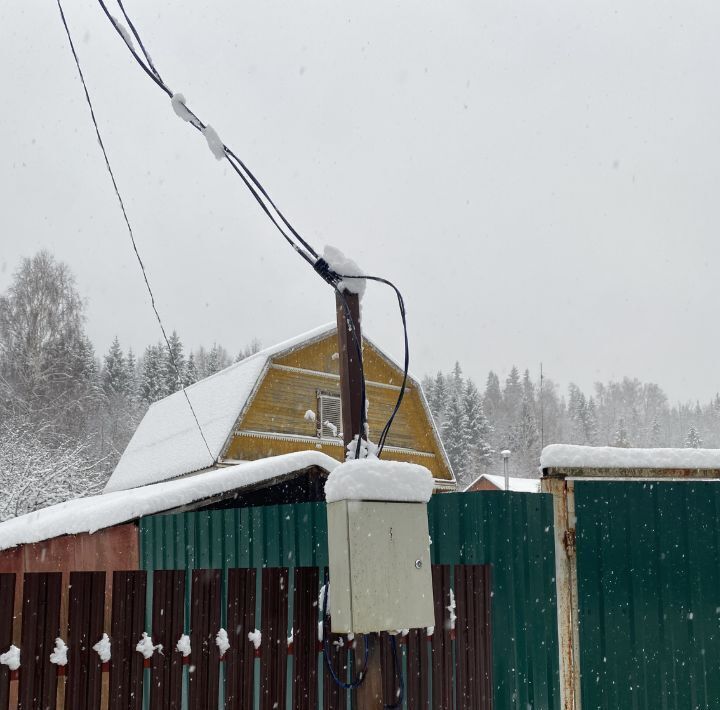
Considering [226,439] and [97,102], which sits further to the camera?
[226,439]

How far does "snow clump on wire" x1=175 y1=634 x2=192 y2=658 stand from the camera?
13.5 feet

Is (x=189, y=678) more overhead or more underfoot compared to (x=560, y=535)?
→ more underfoot

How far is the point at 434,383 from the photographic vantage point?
257 feet

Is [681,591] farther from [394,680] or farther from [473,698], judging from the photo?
[394,680]

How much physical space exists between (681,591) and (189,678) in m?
3.63

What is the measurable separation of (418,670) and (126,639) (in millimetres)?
1867

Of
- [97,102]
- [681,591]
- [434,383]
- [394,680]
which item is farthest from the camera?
[434,383]

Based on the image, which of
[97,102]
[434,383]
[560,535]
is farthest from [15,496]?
[434,383]

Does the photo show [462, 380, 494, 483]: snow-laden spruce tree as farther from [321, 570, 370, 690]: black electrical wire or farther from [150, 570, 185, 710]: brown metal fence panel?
[150, 570, 185, 710]: brown metal fence panel

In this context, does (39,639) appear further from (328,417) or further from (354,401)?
(328,417)

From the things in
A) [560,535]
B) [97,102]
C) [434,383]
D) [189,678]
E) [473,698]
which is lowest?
[473,698]

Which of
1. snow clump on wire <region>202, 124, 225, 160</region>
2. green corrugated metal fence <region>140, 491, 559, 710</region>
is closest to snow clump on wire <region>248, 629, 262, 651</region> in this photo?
green corrugated metal fence <region>140, 491, 559, 710</region>

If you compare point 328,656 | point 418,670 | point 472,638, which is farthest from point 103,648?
point 472,638

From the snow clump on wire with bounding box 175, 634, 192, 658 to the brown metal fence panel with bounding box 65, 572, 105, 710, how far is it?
1.34ft
